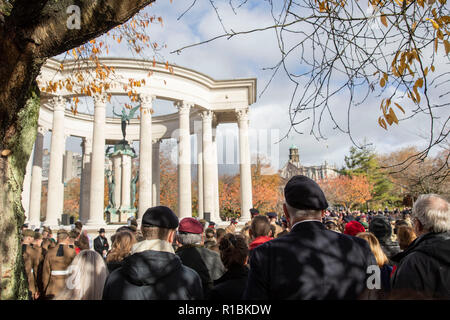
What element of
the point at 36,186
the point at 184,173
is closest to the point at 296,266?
the point at 184,173

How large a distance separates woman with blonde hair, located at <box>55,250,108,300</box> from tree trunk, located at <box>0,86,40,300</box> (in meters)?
0.70

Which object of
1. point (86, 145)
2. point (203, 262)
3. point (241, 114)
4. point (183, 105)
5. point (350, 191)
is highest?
point (183, 105)

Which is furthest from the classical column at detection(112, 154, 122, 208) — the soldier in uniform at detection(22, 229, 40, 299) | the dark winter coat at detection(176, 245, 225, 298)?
the dark winter coat at detection(176, 245, 225, 298)

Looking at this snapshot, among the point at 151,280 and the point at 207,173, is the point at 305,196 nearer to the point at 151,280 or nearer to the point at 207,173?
the point at 151,280

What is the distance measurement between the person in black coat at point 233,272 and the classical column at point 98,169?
23.5 meters

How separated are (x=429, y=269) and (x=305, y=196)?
154cm

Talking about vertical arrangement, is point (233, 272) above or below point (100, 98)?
below

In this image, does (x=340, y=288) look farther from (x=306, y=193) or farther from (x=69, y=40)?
(x=69, y=40)

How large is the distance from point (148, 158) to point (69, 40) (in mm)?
24229

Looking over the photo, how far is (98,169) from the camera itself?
1013 inches

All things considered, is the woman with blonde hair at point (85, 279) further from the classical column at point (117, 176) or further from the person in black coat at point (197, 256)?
the classical column at point (117, 176)

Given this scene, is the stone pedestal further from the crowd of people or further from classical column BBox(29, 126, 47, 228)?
the crowd of people

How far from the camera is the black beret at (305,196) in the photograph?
256 centimetres

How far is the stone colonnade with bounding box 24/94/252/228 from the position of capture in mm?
25891
